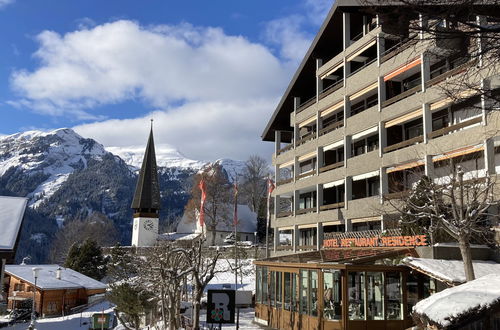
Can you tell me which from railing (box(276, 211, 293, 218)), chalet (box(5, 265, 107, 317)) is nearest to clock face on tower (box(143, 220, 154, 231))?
chalet (box(5, 265, 107, 317))

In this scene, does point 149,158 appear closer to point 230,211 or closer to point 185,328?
point 230,211

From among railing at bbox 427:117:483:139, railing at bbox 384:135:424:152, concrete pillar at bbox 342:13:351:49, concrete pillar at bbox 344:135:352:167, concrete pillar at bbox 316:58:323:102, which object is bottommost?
railing at bbox 384:135:424:152

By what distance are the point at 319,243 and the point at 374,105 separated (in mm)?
10891

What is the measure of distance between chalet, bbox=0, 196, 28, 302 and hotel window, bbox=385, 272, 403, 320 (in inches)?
1419

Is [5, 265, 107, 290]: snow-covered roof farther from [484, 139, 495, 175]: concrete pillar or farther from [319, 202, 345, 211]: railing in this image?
[484, 139, 495, 175]: concrete pillar

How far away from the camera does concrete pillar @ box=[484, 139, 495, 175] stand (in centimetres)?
2242

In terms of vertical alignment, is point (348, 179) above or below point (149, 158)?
below

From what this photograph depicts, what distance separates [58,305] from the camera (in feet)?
169

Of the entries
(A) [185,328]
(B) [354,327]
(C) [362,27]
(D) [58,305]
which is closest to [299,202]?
(C) [362,27]

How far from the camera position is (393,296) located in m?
18.1

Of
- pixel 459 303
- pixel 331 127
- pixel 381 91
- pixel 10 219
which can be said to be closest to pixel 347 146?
pixel 331 127

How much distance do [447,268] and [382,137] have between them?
13487 millimetres

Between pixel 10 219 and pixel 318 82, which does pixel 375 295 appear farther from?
pixel 10 219

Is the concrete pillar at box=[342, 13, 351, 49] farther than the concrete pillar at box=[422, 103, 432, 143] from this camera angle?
Yes
